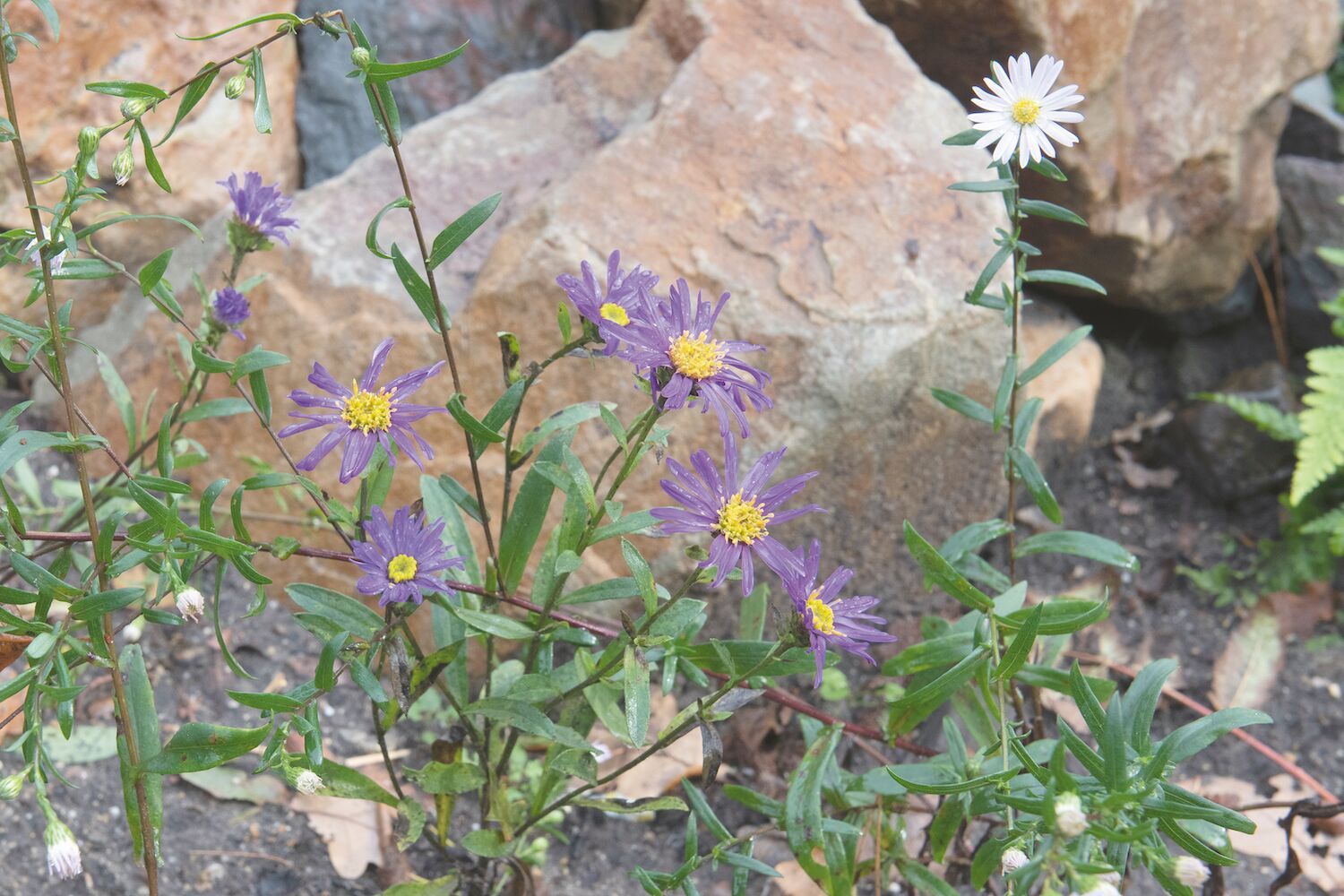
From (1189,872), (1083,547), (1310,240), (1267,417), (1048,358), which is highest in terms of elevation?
(1048,358)

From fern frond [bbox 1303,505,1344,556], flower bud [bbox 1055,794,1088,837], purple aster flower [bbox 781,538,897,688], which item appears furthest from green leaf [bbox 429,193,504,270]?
fern frond [bbox 1303,505,1344,556]

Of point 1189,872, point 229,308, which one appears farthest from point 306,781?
point 1189,872

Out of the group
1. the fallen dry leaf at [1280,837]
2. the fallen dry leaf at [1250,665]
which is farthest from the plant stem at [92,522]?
the fallen dry leaf at [1250,665]

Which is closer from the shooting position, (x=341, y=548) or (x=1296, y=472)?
(x=341, y=548)

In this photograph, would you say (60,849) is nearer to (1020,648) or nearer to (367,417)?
(367,417)

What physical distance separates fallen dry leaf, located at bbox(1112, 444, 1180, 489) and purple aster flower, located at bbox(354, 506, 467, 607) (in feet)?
8.08

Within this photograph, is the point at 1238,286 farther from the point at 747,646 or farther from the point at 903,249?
the point at 747,646

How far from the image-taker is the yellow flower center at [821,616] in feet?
4.32

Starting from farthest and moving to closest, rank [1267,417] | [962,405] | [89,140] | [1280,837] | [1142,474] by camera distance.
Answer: [1142,474] < [1267,417] < [1280,837] < [962,405] < [89,140]

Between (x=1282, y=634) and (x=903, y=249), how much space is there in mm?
1423

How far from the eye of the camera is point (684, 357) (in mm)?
1313

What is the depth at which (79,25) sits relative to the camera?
2.76 meters

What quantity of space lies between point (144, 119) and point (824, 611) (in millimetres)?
2271

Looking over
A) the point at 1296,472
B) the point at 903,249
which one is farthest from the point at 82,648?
the point at 1296,472
